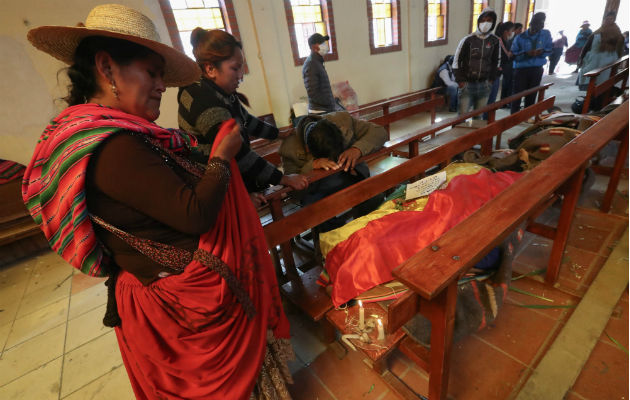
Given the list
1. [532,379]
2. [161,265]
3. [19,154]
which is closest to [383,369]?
[532,379]

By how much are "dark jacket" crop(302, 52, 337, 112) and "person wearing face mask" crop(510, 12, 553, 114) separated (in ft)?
12.3

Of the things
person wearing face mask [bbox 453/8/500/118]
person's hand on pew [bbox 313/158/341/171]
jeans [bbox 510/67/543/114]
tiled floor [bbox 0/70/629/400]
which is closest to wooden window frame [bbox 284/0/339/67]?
person wearing face mask [bbox 453/8/500/118]

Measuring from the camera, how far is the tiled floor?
1418 mm

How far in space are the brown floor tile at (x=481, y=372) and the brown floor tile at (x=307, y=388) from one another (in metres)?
0.62

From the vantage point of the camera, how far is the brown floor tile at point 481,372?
1367 mm

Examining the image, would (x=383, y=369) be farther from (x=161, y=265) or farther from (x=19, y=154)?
(x=19, y=154)

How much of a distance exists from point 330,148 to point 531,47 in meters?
5.40

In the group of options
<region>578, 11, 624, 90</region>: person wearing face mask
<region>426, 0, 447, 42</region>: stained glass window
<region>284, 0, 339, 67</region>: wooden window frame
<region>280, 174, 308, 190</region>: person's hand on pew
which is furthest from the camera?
<region>426, 0, 447, 42</region>: stained glass window

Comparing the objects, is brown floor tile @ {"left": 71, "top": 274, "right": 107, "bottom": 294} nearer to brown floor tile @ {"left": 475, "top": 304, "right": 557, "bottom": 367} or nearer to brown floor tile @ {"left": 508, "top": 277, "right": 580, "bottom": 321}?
brown floor tile @ {"left": 475, "top": 304, "right": 557, "bottom": 367}

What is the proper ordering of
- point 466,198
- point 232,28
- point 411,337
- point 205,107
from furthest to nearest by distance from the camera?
point 232,28, point 466,198, point 205,107, point 411,337

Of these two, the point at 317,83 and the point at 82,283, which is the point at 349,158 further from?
the point at 82,283

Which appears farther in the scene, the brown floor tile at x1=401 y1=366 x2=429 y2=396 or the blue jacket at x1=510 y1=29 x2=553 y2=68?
the blue jacket at x1=510 y1=29 x2=553 y2=68

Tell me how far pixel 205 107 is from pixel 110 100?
0.64 m

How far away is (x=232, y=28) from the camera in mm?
4824
